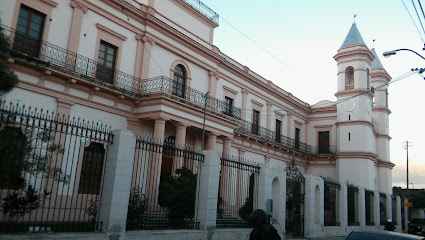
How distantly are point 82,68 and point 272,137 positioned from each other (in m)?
16.8

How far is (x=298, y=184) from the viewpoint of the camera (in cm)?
1573

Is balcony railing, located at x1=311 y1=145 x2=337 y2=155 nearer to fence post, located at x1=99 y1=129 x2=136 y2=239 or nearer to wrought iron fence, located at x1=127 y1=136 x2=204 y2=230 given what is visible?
wrought iron fence, located at x1=127 y1=136 x2=204 y2=230

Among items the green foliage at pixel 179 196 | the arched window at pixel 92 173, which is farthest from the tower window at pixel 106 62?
the green foliage at pixel 179 196

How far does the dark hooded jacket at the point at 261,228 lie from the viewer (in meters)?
4.37

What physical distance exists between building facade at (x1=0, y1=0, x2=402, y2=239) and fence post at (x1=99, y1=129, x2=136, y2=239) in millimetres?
183

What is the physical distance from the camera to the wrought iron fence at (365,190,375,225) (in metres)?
22.4

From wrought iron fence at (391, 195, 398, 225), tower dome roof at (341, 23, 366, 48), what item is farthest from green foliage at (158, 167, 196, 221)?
tower dome roof at (341, 23, 366, 48)

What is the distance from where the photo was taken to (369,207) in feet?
75.3

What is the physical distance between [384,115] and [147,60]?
87.6ft

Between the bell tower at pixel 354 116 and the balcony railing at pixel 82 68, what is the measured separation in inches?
642

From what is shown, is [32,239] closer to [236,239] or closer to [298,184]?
[236,239]

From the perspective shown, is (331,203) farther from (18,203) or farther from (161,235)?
(18,203)

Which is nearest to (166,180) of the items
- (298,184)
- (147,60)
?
(298,184)

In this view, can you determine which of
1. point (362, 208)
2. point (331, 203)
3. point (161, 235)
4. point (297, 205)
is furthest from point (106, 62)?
point (362, 208)
